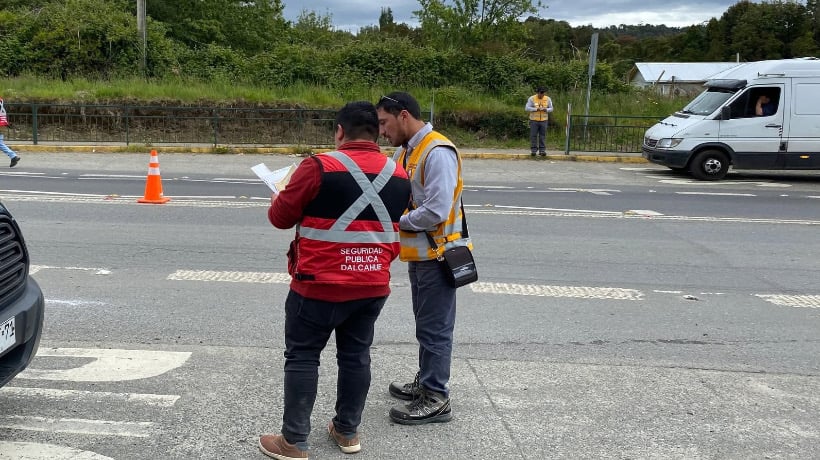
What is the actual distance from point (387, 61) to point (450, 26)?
19.8 ft

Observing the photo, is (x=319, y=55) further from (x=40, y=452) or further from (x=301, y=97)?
(x=40, y=452)

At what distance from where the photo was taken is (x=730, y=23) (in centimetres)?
9162

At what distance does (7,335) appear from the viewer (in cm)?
355

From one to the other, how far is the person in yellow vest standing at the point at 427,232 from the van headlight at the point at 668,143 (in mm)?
14038

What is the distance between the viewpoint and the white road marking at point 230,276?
699 centimetres

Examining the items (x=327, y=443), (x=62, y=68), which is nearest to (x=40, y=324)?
(x=327, y=443)

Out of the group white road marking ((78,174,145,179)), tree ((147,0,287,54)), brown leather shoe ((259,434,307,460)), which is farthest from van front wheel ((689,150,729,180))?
tree ((147,0,287,54))

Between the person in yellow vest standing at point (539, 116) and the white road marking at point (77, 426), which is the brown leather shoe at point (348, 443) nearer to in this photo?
the white road marking at point (77, 426)

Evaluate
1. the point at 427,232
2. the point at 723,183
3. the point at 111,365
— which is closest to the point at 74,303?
the point at 111,365

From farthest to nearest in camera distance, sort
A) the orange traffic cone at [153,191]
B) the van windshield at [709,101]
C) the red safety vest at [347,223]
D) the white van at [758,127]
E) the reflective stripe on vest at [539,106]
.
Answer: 1. the reflective stripe on vest at [539,106]
2. the van windshield at [709,101]
3. the white van at [758,127]
4. the orange traffic cone at [153,191]
5. the red safety vest at [347,223]

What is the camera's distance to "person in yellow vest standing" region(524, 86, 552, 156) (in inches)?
778

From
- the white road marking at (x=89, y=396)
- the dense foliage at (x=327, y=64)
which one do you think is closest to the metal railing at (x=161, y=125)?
the dense foliage at (x=327, y=64)

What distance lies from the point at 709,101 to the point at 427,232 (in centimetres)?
1539

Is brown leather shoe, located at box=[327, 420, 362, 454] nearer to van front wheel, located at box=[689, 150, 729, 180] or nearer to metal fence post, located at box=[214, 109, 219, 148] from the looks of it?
van front wheel, located at box=[689, 150, 729, 180]
